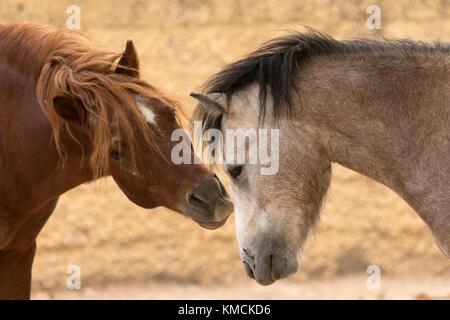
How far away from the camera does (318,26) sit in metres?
7.09

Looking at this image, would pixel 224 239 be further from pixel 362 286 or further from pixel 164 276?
pixel 362 286

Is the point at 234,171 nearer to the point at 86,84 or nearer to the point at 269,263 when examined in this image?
the point at 269,263

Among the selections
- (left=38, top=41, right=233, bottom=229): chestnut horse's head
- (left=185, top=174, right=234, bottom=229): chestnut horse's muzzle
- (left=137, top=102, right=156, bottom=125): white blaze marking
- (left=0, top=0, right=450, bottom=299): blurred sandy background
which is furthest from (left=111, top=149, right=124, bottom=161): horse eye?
(left=0, top=0, right=450, bottom=299): blurred sandy background

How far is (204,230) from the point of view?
6.95 m

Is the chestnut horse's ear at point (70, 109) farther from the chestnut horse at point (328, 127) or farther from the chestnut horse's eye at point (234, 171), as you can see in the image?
the chestnut horse's eye at point (234, 171)

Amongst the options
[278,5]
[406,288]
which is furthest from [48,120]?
[406,288]

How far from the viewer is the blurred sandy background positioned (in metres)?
6.87

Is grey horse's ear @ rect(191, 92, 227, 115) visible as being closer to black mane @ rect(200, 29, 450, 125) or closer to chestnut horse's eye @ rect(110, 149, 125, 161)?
black mane @ rect(200, 29, 450, 125)

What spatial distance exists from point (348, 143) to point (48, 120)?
4.87ft

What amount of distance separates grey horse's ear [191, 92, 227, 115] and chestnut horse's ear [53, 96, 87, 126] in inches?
22.5

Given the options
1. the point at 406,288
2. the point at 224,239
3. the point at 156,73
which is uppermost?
the point at 156,73

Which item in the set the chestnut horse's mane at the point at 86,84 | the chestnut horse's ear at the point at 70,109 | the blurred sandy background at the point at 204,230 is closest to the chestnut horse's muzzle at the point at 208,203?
the chestnut horse's mane at the point at 86,84

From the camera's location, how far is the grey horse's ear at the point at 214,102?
116 inches

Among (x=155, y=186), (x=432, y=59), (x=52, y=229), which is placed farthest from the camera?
(x=52, y=229)
